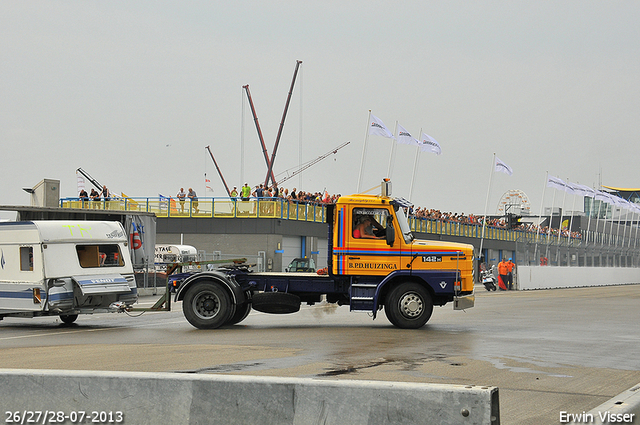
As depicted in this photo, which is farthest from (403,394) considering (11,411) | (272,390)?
(11,411)

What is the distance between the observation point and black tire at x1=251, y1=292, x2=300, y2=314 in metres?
16.0

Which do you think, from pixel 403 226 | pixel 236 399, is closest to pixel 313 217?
pixel 403 226

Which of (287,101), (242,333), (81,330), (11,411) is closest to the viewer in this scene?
(11,411)

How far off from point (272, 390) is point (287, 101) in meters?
69.0

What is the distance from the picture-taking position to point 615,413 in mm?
5109

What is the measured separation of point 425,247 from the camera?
1591cm

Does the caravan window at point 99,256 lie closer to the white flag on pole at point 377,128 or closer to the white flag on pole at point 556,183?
the white flag on pole at point 377,128

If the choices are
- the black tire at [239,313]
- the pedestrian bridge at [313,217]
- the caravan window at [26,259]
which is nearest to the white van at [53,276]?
the caravan window at [26,259]

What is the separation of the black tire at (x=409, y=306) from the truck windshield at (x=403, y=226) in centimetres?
98

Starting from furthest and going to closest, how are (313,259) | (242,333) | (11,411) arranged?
(313,259)
(242,333)
(11,411)

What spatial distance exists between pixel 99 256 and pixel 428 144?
28.6 m

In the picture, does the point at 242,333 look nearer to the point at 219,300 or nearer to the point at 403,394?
the point at 219,300

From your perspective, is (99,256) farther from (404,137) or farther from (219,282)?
(404,137)

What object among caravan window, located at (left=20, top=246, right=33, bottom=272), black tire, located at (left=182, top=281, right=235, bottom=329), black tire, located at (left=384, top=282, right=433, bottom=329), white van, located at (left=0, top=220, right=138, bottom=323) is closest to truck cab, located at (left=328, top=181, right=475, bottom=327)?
black tire, located at (left=384, top=282, right=433, bottom=329)
